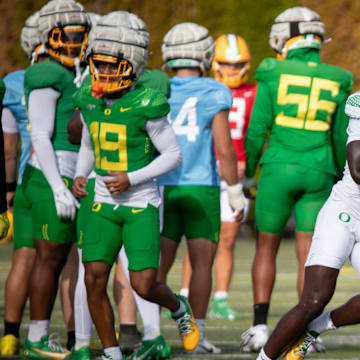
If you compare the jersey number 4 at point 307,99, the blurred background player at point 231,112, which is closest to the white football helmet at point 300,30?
the jersey number 4 at point 307,99

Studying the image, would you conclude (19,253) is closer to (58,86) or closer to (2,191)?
(58,86)

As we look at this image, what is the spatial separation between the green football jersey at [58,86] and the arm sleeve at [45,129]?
5 centimetres

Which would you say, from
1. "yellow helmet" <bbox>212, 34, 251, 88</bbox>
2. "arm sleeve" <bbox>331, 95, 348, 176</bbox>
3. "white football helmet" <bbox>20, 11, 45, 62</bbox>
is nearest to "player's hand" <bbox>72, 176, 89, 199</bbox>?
"white football helmet" <bbox>20, 11, 45, 62</bbox>

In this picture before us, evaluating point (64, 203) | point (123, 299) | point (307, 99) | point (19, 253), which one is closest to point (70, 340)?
point (123, 299)

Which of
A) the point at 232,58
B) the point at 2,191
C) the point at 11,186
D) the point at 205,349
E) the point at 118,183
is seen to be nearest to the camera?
the point at 2,191

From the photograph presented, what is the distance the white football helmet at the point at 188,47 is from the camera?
22.1ft

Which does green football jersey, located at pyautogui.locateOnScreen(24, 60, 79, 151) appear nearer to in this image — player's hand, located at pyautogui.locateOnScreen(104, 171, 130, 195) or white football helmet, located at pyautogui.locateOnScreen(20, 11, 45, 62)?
white football helmet, located at pyautogui.locateOnScreen(20, 11, 45, 62)

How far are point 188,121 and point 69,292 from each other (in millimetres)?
1247

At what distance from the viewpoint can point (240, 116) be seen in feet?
27.5

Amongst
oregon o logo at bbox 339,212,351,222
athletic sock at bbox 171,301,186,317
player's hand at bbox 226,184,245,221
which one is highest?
oregon o logo at bbox 339,212,351,222

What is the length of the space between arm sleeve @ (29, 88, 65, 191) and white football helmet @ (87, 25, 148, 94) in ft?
1.84

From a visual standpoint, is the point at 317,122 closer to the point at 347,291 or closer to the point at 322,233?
the point at 322,233

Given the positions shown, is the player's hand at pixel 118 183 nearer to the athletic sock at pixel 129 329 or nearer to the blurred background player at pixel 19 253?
the blurred background player at pixel 19 253

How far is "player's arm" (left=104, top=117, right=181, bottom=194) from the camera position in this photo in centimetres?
561
